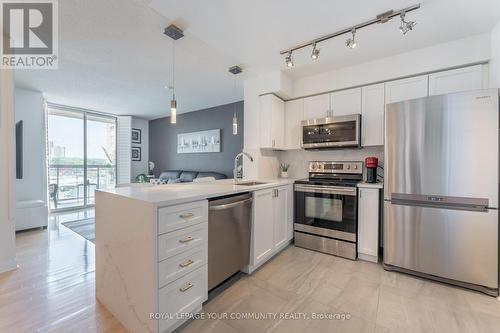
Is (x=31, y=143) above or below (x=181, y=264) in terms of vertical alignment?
above

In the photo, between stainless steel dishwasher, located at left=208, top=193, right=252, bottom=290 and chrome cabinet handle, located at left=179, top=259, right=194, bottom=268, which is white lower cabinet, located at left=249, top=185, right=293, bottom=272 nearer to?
stainless steel dishwasher, located at left=208, top=193, right=252, bottom=290

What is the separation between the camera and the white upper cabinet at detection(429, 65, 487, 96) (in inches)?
88.3

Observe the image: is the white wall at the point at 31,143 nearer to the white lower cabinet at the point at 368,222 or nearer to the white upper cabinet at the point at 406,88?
the white lower cabinet at the point at 368,222

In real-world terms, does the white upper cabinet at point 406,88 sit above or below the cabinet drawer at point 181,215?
above

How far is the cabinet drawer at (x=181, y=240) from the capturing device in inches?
53.2

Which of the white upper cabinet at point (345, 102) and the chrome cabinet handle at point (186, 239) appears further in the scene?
the white upper cabinet at point (345, 102)

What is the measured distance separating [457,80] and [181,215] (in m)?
3.16

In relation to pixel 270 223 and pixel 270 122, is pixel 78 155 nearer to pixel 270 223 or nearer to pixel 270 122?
pixel 270 122

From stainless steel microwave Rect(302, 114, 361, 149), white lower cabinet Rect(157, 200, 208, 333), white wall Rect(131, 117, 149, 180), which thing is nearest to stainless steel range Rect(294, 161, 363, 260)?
stainless steel microwave Rect(302, 114, 361, 149)

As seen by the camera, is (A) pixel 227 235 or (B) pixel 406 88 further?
(B) pixel 406 88

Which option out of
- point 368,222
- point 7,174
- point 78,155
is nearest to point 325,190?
point 368,222

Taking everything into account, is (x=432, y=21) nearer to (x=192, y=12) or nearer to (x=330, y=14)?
(x=330, y=14)

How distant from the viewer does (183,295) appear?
1.50 meters

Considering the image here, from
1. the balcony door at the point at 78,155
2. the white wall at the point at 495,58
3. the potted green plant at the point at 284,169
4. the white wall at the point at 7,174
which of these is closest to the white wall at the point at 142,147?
the balcony door at the point at 78,155
